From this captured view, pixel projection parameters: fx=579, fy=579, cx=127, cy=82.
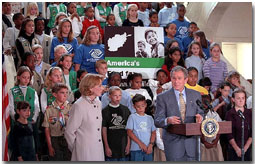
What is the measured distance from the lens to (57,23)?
8109mm

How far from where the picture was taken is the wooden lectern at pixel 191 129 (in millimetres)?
6016

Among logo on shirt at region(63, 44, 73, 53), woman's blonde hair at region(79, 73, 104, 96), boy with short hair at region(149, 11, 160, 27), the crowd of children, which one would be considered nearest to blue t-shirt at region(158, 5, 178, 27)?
boy with short hair at region(149, 11, 160, 27)

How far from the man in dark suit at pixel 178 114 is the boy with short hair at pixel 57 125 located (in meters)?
1.09

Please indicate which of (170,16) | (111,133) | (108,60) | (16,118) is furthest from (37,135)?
(170,16)

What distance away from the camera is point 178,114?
661cm

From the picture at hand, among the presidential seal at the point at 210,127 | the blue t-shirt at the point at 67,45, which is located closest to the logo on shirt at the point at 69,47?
the blue t-shirt at the point at 67,45

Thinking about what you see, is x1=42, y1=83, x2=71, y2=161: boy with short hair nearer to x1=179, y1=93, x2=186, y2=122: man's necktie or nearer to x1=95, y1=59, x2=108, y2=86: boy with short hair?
x1=95, y1=59, x2=108, y2=86: boy with short hair

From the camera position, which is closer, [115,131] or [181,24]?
[115,131]

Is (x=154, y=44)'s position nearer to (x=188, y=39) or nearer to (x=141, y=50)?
(x=141, y=50)

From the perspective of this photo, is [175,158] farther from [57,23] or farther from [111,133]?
[57,23]

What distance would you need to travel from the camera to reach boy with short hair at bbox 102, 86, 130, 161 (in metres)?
6.84

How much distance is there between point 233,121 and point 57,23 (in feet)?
9.28

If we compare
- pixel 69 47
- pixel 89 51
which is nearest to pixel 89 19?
pixel 69 47

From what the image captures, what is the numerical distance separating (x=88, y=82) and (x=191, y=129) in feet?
4.83
